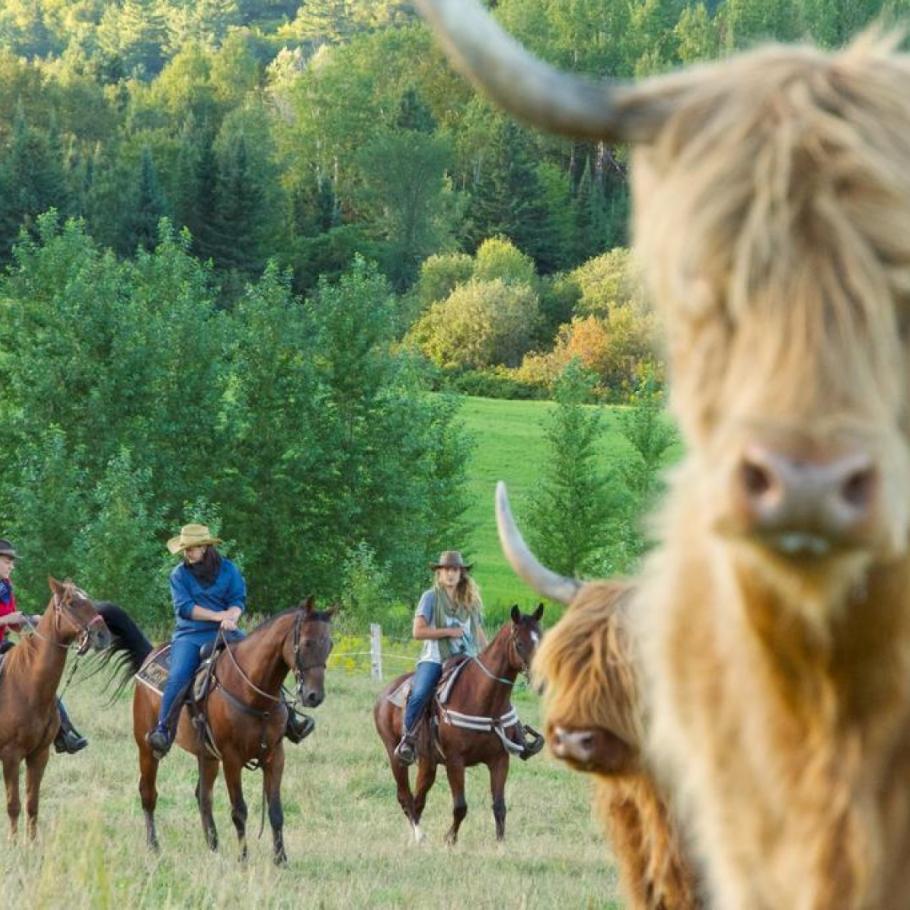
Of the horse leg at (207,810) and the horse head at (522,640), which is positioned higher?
the horse head at (522,640)

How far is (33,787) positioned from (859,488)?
41.9 feet

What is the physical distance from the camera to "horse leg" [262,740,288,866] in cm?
1363

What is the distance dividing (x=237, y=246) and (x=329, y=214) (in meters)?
9.72

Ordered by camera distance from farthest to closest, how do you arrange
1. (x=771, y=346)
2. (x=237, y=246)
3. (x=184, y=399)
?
(x=237, y=246) → (x=184, y=399) → (x=771, y=346)

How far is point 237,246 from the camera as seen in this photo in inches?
3046

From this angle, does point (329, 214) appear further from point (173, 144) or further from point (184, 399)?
point (184, 399)

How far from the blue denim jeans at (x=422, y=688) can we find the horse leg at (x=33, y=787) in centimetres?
340

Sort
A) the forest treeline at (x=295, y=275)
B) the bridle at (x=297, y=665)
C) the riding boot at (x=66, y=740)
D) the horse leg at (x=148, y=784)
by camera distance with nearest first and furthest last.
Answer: the bridle at (x=297, y=665)
the horse leg at (x=148, y=784)
the riding boot at (x=66, y=740)
the forest treeline at (x=295, y=275)

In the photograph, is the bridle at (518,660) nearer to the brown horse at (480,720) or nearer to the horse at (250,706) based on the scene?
the brown horse at (480,720)

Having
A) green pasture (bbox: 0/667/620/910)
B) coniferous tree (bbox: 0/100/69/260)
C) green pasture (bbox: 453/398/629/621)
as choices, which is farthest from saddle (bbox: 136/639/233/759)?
coniferous tree (bbox: 0/100/69/260)

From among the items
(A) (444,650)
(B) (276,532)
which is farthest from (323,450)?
(A) (444,650)

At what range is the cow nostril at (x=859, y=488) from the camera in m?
2.08

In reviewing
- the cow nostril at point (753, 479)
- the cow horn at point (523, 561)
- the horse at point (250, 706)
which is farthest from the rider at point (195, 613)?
the cow nostril at point (753, 479)

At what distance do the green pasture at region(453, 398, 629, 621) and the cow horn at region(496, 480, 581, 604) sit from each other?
38.8m
